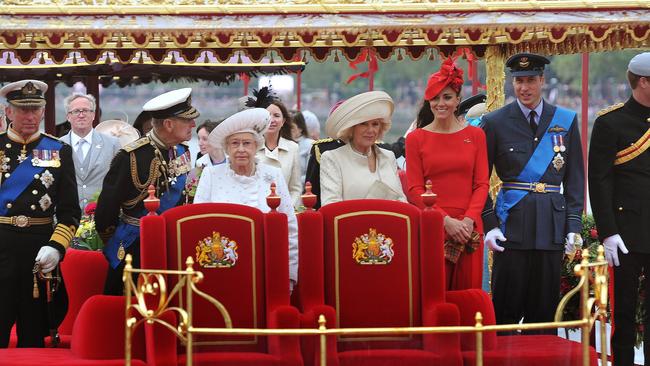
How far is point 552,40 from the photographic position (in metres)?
7.29

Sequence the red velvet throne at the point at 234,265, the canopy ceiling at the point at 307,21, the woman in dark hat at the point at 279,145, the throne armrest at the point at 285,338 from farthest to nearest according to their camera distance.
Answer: the woman in dark hat at the point at 279,145 < the canopy ceiling at the point at 307,21 < the red velvet throne at the point at 234,265 < the throne armrest at the point at 285,338

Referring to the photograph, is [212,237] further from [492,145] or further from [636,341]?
[636,341]

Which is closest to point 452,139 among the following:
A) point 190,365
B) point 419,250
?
point 419,250

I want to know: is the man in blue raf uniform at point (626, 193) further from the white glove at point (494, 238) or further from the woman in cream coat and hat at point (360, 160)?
the woman in cream coat and hat at point (360, 160)

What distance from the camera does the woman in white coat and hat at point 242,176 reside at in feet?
20.6

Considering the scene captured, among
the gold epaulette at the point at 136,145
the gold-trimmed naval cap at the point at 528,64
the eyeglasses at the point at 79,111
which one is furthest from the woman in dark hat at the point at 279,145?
the gold-trimmed naval cap at the point at 528,64

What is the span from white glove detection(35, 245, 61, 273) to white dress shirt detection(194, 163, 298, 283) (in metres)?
0.70

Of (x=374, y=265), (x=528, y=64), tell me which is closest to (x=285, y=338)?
(x=374, y=265)

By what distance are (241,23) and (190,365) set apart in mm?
2467

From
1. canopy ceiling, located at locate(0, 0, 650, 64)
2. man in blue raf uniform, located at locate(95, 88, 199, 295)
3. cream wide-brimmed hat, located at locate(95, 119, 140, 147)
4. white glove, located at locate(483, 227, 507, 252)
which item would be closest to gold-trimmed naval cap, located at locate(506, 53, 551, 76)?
canopy ceiling, located at locate(0, 0, 650, 64)

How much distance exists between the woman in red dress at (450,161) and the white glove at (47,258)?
1746 mm

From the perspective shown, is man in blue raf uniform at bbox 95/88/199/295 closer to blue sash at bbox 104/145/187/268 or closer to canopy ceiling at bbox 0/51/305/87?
blue sash at bbox 104/145/187/268

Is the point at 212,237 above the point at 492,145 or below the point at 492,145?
below

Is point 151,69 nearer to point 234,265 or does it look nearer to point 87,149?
point 87,149
